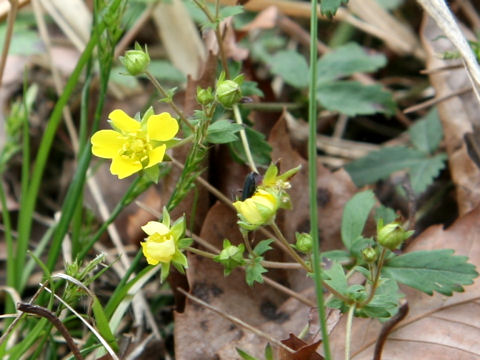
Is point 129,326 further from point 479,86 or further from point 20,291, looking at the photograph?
point 479,86

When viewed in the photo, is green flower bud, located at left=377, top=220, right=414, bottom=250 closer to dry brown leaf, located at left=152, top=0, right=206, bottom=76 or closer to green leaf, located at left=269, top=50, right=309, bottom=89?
green leaf, located at left=269, top=50, right=309, bottom=89

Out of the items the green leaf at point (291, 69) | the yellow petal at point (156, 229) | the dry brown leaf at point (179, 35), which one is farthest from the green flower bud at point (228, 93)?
the dry brown leaf at point (179, 35)

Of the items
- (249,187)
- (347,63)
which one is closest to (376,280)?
(249,187)

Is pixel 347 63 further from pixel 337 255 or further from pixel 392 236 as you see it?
pixel 392 236

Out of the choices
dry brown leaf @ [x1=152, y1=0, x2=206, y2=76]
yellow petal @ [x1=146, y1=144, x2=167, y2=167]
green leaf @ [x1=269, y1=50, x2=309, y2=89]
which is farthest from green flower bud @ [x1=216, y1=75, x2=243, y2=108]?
dry brown leaf @ [x1=152, y1=0, x2=206, y2=76]

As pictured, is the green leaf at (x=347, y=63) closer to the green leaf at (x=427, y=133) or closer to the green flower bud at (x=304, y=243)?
the green leaf at (x=427, y=133)
